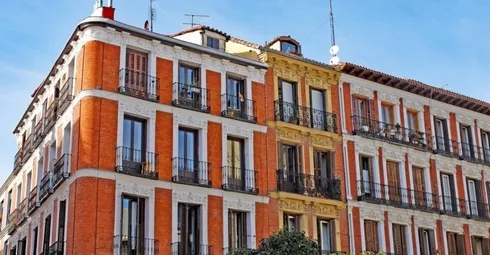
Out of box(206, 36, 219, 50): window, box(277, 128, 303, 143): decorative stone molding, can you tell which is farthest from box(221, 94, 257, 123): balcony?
box(206, 36, 219, 50): window

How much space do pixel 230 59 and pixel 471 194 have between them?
16.0 m

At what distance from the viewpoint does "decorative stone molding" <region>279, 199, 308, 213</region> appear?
112ft

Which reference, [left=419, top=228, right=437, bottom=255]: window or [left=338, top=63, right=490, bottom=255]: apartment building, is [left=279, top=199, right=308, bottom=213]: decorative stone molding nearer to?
[left=338, top=63, right=490, bottom=255]: apartment building

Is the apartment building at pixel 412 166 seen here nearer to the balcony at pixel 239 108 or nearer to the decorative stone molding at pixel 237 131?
the balcony at pixel 239 108

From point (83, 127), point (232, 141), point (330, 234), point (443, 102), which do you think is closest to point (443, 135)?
point (443, 102)

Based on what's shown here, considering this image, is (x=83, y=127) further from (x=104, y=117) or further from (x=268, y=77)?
(x=268, y=77)

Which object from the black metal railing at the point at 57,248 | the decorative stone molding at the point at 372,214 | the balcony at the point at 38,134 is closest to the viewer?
the black metal railing at the point at 57,248

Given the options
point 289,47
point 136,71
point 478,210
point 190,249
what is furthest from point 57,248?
point 478,210

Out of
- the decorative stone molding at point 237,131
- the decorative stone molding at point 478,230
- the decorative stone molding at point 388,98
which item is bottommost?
the decorative stone molding at point 478,230

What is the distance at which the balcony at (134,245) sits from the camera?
95.1 ft

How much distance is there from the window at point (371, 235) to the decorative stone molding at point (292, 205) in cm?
360

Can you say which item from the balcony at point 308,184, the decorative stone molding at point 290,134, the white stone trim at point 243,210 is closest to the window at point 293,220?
the balcony at point 308,184

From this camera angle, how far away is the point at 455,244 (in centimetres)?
3969

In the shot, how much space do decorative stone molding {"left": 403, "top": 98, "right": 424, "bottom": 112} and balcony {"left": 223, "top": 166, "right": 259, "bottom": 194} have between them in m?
10.7
